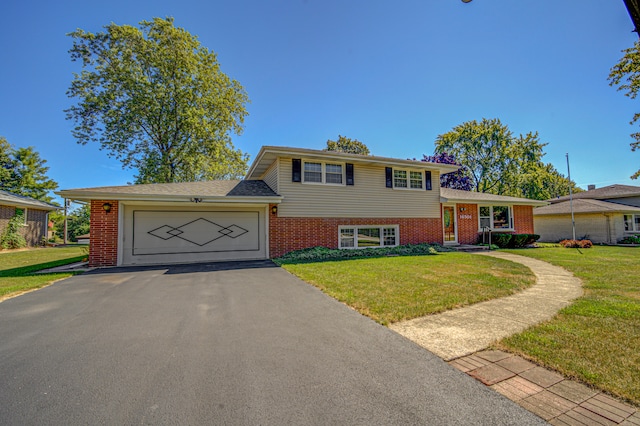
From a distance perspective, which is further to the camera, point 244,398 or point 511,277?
point 511,277

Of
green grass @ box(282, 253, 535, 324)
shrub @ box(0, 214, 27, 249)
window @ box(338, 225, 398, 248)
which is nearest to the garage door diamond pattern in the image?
green grass @ box(282, 253, 535, 324)

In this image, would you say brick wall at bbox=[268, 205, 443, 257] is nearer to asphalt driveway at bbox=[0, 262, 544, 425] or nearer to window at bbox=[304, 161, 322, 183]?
window at bbox=[304, 161, 322, 183]

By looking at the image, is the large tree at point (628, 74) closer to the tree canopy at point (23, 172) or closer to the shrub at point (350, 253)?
the shrub at point (350, 253)

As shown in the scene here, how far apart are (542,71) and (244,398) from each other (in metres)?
15.2

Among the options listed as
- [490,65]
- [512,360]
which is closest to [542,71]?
[490,65]

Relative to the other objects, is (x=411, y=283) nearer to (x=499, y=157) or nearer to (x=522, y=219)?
(x=522, y=219)

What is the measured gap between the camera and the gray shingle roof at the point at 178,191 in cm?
913

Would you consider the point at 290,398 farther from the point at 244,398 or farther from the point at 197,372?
the point at 197,372

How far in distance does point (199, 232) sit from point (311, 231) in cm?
462

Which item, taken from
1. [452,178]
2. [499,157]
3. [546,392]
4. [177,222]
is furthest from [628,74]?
[499,157]

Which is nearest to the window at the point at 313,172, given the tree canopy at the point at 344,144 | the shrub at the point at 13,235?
the shrub at the point at 13,235

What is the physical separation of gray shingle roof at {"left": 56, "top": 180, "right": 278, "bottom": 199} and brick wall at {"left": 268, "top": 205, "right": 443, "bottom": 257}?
143 cm

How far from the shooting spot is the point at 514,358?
2922 millimetres

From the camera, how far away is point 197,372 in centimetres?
273
